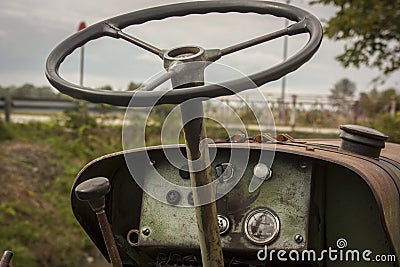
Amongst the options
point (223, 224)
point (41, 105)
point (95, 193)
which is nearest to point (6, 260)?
point (95, 193)

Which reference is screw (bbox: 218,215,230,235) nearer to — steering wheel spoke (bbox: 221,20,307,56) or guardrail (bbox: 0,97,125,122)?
steering wheel spoke (bbox: 221,20,307,56)

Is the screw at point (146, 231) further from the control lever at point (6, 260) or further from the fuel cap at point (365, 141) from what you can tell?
the fuel cap at point (365, 141)

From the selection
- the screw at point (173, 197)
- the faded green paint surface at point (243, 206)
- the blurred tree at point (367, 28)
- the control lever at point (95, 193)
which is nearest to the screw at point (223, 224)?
the faded green paint surface at point (243, 206)

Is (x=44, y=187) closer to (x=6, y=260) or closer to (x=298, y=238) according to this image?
(x=6, y=260)

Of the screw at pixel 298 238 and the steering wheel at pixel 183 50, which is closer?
the steering wheel at pixel 183 50

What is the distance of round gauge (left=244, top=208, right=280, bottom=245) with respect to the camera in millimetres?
2783

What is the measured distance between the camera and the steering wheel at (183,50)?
83.3 inches

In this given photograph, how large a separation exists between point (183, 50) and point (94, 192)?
55cm

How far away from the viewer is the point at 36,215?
34.8 feet

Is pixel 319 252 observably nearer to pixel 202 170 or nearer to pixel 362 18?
pixel 202 170

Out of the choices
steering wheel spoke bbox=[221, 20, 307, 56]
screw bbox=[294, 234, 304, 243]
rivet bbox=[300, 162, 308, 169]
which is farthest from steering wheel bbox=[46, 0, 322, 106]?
screw bbox=[294, 234, 304, 243]

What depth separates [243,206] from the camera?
2.86 meters

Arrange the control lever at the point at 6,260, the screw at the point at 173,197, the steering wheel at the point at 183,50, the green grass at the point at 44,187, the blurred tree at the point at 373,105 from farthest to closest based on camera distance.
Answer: the blurred tree at the point at 373,105 → the green grass at the point at 44,187 → the screw at the point at 173,197 → the control lever at the point at 6,260 → the steering wheel at the point at 183,50

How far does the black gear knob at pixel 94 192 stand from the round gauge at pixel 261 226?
0.75 m
